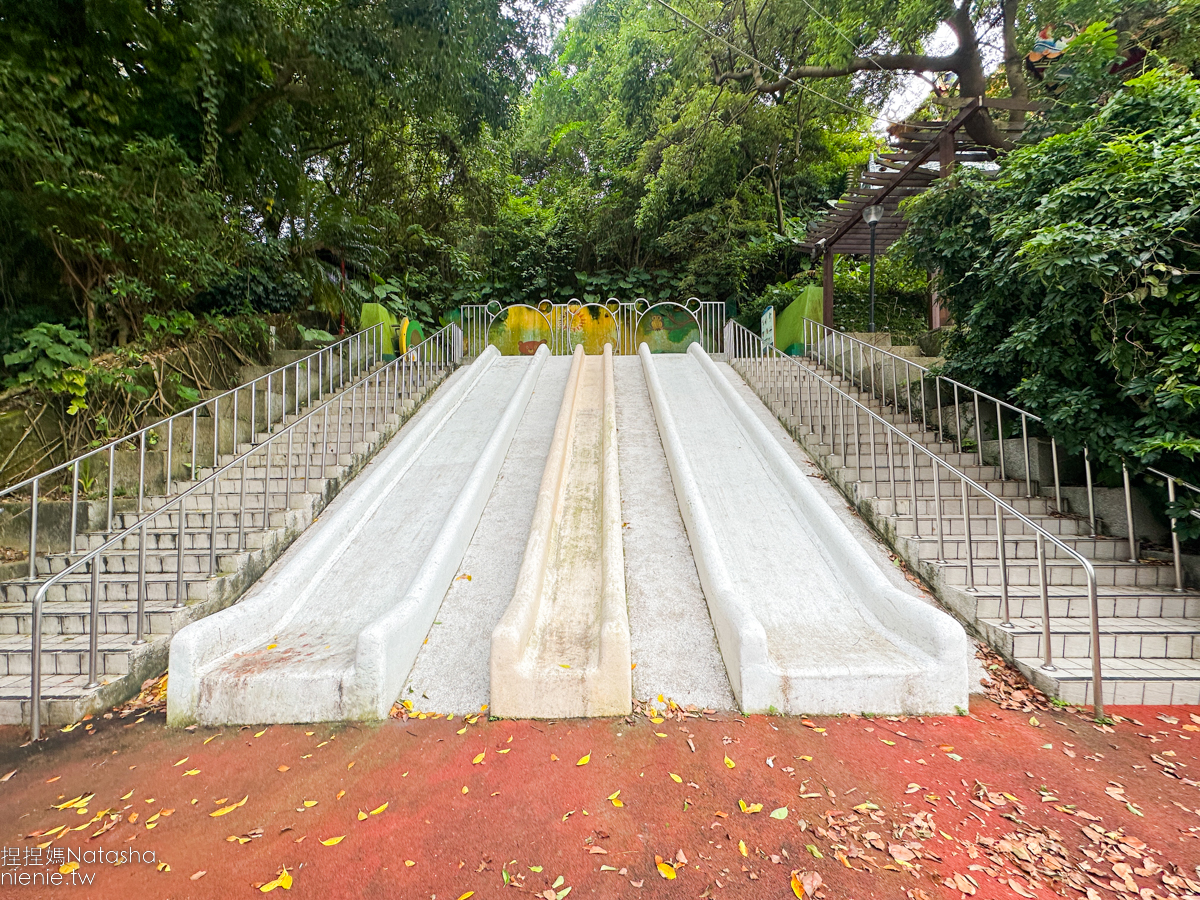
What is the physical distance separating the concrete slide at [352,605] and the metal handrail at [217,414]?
5.95 ft

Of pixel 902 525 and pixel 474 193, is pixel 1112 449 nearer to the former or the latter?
pixel 902 525

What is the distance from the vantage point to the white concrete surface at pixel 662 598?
3520 millimetres

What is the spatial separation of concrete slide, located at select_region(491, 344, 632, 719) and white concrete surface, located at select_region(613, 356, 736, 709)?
291mm

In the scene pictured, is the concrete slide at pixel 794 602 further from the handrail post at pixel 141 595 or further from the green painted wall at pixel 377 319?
the green painted wall at pixel 377 319

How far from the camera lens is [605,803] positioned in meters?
2.57

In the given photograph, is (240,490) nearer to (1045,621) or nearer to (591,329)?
(1045,621)

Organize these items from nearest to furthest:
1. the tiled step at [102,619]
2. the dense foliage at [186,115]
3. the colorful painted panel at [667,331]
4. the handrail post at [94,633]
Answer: the handrail post at [94,633], the tiled step at [102,619], the dense foliage at [186,115], the colorful painted panel at [667,331]

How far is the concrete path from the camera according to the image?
3.54 m

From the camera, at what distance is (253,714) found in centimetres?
332

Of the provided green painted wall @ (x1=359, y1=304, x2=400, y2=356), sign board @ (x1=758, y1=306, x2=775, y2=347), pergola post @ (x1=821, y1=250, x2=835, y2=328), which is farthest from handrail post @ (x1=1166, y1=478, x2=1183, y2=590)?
green painted wall @ (x1=359, y1=304, x2=400, y2=356)

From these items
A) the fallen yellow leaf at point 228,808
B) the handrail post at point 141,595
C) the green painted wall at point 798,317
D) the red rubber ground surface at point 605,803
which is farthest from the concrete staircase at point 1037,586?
the green painted wall at point 798,317

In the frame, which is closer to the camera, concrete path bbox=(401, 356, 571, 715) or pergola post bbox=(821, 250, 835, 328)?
concrete path bbox=(401, 356, 571, 715)

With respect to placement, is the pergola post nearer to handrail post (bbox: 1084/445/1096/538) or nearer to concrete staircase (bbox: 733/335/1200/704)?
concrete staircase (bbox: 733/335/1200/704)

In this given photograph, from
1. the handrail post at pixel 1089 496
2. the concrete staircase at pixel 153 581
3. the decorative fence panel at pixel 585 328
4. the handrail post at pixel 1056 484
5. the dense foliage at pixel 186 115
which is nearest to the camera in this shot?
the concrete staircase at pixel 153 581
